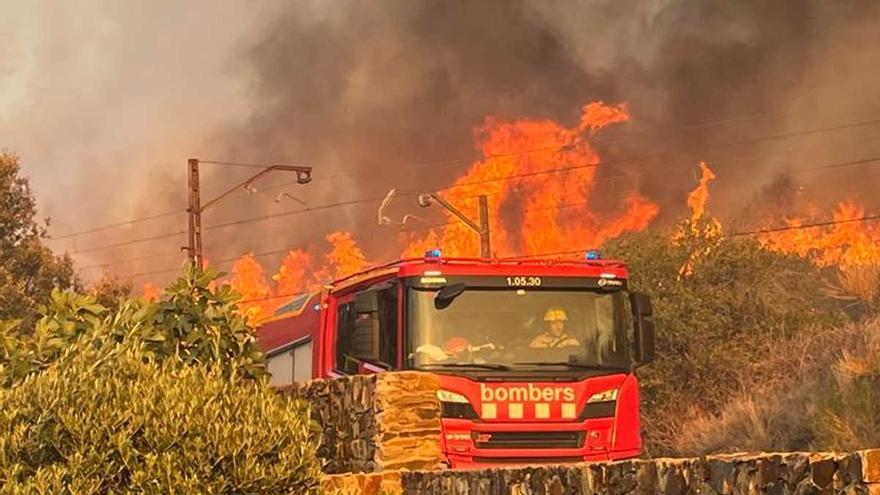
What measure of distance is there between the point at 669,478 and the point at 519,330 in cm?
659

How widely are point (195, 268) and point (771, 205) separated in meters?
71.0

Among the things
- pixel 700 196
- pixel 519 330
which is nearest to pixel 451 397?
pixel 519 330

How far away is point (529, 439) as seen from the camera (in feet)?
49.9

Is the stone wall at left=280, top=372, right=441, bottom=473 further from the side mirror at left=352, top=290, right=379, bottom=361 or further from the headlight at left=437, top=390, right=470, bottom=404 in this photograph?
the side mirror at left=352, top=290, right=379, bottom=361

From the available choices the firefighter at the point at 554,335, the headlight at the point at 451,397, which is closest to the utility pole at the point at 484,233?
the firefighter at the point at 554,335

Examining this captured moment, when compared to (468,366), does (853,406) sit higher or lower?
lower

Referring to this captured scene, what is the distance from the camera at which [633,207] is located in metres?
83.1

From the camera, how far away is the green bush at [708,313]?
105 ft

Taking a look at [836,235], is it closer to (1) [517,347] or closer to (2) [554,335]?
(2) [554,335]

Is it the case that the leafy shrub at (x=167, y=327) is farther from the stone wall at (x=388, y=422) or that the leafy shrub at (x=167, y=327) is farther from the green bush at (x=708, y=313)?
the green bush at (x=708, y=313)

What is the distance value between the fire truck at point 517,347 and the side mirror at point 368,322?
1 centimetres

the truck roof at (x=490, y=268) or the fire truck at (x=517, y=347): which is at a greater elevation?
the truck roof at (x=490, y=268)

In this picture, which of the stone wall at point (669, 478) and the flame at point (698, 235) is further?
the flame at point (698, 235)

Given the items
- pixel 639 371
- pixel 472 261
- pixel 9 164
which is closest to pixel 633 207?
pixel 9 164
